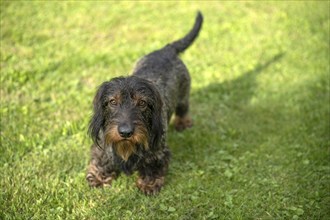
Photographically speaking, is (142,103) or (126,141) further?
(142,103)

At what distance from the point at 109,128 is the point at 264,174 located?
2.48 meters

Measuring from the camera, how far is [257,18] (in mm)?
10570

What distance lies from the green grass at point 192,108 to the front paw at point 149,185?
4.4 inches

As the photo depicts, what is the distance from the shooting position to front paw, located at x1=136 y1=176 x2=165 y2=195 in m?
4.91

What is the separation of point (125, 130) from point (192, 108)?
121 inches

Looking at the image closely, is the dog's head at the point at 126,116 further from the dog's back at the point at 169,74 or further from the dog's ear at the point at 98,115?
the dog's back at the point at 169,74

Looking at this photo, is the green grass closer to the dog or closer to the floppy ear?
the dog

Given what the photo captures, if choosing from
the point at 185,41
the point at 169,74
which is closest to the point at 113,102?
the point at 169,74

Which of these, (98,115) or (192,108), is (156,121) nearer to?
(98,115)

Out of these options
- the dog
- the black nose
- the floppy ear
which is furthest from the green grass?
the black nose

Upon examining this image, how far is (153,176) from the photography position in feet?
16.3

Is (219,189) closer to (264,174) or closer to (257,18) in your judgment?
(264,174)

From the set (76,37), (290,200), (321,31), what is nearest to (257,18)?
(321,31)

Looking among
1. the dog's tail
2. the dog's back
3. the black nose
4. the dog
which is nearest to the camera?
the black nose
